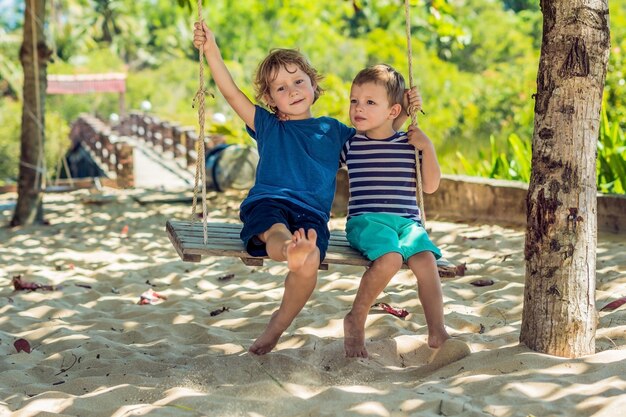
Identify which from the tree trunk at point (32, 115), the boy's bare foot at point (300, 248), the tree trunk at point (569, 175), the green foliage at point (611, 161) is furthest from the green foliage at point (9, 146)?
the tree trunk at point (569, 175)

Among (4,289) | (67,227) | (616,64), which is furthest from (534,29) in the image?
(4,289)

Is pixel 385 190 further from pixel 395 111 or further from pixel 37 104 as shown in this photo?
pixel 37 104

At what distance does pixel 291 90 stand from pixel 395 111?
440 millimetres

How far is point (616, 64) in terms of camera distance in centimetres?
912

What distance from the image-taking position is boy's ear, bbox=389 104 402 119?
3.80m

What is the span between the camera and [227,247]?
11.2 feet

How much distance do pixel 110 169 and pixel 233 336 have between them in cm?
1559

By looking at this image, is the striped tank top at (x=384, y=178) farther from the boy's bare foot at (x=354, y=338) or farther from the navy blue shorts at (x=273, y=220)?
the boy's bare foot at (x=354, y=338)

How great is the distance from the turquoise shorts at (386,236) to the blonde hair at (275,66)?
658 mm

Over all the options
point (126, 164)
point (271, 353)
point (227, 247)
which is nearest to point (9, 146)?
point (126, 164)

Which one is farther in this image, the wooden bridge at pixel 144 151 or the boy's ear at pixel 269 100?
the wooden bridge at pixel 144 151

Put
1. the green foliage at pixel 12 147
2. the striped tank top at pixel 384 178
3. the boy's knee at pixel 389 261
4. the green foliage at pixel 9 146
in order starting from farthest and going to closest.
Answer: the green foliage at pixel 9 146 → the green foliage at pixel 12 147 → the striped tank top at pixel 384 178 → the boy's knee at pixel 389 261

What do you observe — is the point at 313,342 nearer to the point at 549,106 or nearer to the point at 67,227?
the point at 549,106

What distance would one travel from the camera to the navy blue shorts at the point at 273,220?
345 centimetres
